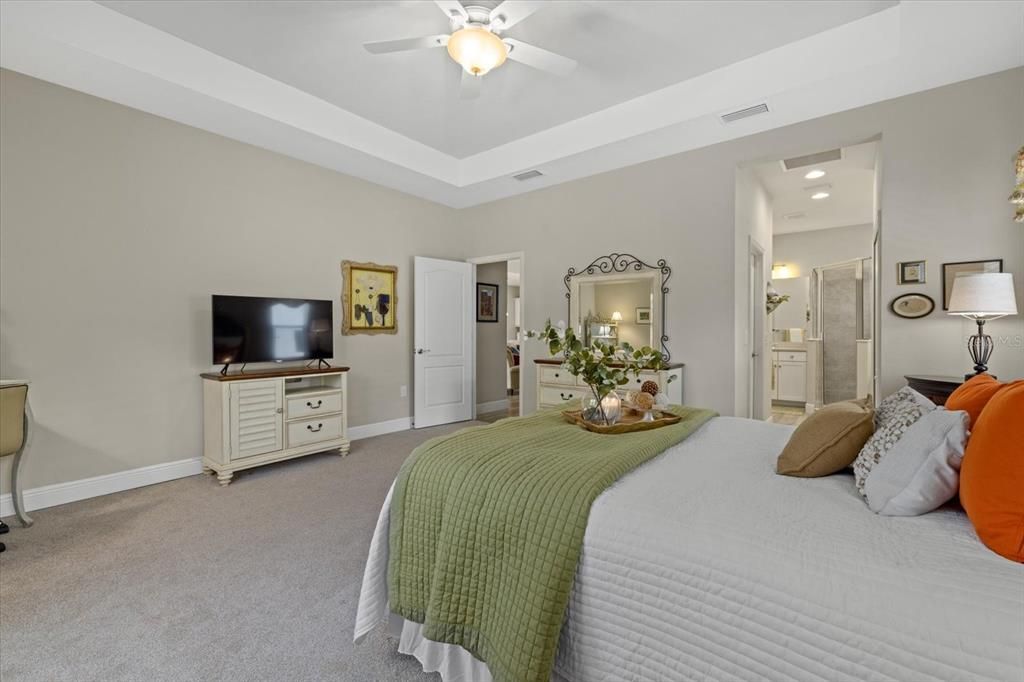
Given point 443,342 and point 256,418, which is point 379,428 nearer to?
point 443,342

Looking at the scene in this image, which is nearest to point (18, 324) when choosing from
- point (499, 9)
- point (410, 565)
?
point (410, 565)

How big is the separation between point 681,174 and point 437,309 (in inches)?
115

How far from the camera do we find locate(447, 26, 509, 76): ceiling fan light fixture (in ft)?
7.93

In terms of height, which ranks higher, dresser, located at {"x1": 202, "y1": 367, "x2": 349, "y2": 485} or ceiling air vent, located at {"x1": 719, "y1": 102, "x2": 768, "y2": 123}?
ceiling air vent, located at {"x1": 719, "y1": 102, "x2": 768, "y2": 123}

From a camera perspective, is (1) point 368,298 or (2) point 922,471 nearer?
(2) point 922,471

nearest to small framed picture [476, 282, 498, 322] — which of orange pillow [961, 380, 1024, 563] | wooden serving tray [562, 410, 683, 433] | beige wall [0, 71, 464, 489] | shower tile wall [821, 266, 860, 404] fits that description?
beige wall [0, 71, 464, 489]

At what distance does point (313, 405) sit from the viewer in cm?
383

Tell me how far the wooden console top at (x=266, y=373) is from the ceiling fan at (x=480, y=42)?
95.7 inches

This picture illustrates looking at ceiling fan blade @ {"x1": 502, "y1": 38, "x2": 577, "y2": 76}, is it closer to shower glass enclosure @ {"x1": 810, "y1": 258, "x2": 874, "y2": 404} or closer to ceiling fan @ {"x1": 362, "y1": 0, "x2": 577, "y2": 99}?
ceiling fan @ {"x1": 362, "y1": 0, "x2": 577, "y2": 99}

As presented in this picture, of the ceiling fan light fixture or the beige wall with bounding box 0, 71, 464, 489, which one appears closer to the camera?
the ceiling fan light fixture

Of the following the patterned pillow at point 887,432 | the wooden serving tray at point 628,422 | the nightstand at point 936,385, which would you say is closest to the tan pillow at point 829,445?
the patterned pillow at point 887,432

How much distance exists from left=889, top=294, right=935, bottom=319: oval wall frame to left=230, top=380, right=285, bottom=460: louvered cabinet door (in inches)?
179

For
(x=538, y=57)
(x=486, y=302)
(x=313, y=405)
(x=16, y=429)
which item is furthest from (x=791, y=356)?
(x=16, y=429)

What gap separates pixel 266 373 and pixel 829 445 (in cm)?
365
